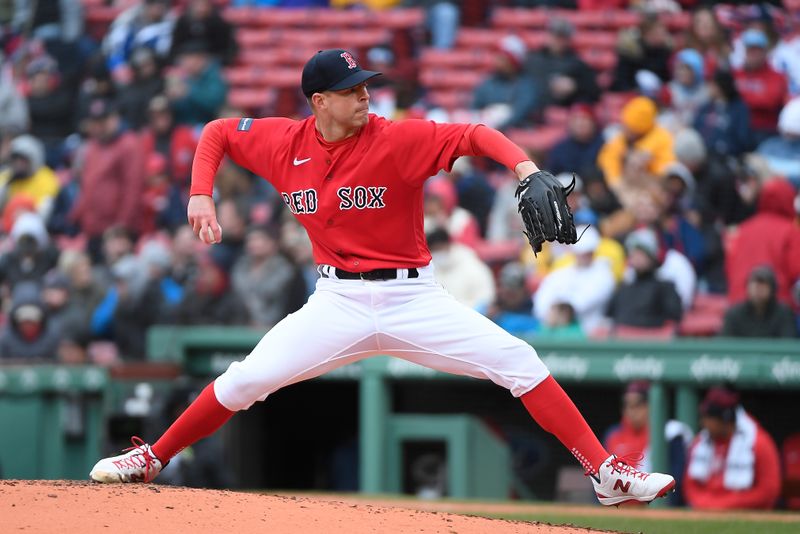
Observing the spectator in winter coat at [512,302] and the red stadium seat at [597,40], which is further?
the red stadium seat at [597,40]

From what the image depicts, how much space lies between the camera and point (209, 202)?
14.8ft

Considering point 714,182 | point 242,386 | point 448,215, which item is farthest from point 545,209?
point 448,215

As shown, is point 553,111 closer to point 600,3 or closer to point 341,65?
point 600,3

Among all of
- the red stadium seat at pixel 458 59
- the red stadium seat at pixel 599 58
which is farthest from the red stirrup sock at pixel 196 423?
the red stadium seat at pixel 458 59

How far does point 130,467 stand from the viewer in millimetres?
4742

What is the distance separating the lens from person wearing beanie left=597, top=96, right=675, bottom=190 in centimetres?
937

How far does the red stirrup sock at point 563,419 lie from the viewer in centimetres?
450

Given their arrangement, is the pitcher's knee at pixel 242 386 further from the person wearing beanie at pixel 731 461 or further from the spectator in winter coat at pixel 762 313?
the spectator in winter coat at pixel 762 313

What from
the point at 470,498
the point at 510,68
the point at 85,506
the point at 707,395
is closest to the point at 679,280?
the point at 707,395

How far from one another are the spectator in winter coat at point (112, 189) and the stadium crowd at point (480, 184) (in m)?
0.02

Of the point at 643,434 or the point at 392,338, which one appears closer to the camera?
the point at 392,338

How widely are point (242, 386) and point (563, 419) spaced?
3.51 feet

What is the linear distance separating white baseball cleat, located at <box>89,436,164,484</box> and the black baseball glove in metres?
1.60

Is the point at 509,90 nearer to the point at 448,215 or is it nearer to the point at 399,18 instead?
the point at 448,215
